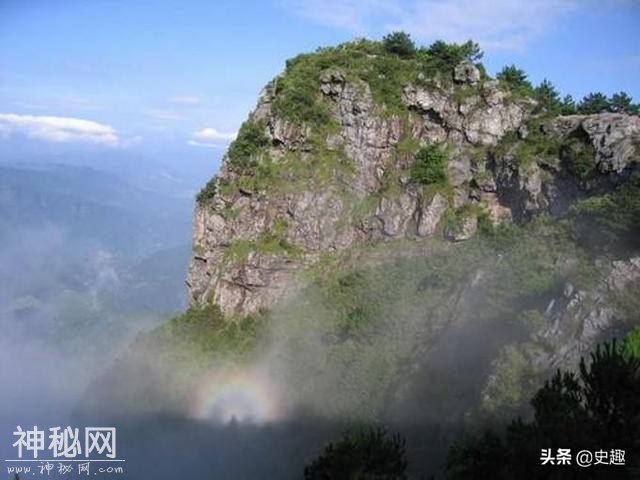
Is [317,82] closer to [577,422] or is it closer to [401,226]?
[401,226]

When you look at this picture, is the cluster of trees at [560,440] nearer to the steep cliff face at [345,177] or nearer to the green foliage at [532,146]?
the green foliage at [532,146]

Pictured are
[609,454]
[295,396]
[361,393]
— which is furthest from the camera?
[295,396]

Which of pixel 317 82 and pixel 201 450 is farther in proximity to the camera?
pixel 317 82

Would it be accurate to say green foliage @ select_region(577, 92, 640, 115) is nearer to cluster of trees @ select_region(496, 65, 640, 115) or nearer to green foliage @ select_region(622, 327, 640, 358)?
cluster of trees @ select_region(496, 65, 640, 115)

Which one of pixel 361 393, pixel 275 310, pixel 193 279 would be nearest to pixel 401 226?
pixel 275 310

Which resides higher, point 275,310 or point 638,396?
point 275,310

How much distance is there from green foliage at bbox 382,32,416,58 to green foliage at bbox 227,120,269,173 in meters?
14.6

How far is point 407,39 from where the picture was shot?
54.3 metres

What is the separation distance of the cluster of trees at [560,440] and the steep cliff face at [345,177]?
3107 centimetres

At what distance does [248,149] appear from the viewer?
172ft

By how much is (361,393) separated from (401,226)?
16.4m

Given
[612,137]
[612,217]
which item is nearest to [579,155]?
[612,137]

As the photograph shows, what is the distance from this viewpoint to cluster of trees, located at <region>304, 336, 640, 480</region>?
47.8 ft

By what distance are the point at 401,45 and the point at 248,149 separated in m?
17.5
